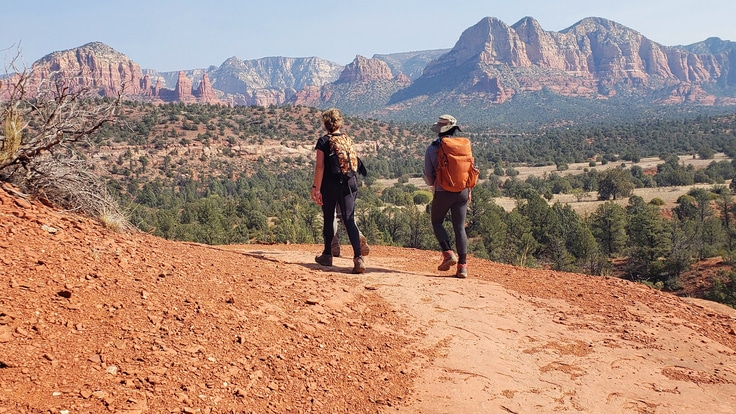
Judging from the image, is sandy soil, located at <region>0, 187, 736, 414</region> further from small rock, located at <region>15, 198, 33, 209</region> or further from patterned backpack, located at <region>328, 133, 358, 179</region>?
patterned backpack, located at <region>328, 133, 358, 179</region>

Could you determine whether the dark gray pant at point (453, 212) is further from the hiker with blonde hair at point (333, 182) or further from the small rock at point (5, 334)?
the small rock at point (5, 334)

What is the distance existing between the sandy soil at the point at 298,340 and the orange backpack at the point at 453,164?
4.04ft

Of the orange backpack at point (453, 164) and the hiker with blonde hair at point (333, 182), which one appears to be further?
the orange backpack at point (453, 164)

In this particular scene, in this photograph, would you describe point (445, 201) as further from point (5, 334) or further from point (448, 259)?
point (5, 334)

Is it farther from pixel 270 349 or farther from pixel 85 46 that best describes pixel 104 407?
pixel 85 46

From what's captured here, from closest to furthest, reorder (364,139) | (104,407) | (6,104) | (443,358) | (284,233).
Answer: (104,407) < (443,358) < (6,104) < (284,233) < (364,139)

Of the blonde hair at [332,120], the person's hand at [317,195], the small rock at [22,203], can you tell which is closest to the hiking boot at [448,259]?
the person's hand at [317,195]

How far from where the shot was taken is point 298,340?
4043mm

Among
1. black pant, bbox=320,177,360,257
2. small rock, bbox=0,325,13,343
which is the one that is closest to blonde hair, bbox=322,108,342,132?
black pant, bbox=320,177,360,257

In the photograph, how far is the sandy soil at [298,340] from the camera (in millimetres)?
3033

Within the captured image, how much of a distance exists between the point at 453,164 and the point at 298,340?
3.18 m

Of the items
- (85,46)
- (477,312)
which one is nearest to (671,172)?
(477,312)

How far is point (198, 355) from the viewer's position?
3.41 metres

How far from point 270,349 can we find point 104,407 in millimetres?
1268
